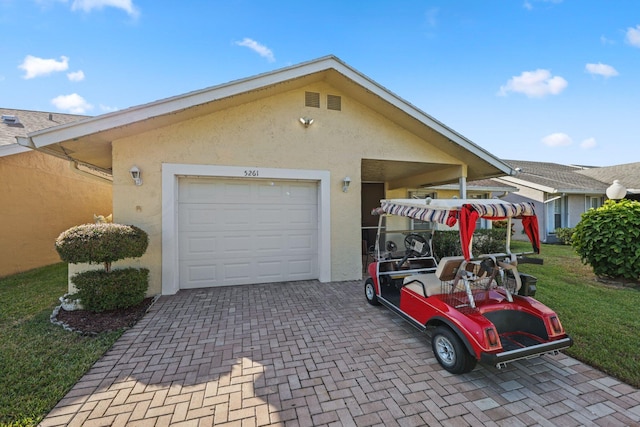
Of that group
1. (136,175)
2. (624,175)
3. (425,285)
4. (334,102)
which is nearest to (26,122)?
(136,175)

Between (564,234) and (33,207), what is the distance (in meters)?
22.3

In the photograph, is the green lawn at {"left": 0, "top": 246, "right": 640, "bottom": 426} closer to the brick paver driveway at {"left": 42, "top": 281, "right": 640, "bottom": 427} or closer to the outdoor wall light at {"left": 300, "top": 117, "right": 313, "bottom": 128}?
the brick paver driveway at {"left": 42, "top": 281, "right": 640, "bottom": 427}

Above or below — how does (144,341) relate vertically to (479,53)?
below

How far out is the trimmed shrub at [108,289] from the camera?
15.1 feet

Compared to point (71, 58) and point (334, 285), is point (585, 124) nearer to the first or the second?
point (334, 285)

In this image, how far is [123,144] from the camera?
5.57 meters

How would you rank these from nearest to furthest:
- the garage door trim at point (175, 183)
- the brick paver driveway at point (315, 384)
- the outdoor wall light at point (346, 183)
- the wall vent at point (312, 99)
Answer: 1. the brick paver driveway at point (315, 384)
2. the garage door trim at point (175, 183)
3. the wall vent at point (312, 99)
4. the outdoor wall light at point (346, 183)

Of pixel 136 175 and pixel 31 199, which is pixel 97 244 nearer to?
pixel 136 175

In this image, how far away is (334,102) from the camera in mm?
6734

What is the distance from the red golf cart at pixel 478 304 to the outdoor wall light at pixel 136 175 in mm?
5302

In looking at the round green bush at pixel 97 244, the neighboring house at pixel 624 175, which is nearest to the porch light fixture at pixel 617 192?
the neighboring house at pixel 624 175

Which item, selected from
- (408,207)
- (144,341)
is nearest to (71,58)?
(144,341)

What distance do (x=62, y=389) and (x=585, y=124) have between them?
16.1 meters

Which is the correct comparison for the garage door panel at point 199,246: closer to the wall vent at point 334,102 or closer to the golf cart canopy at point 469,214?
the wall vent at point 334,102
